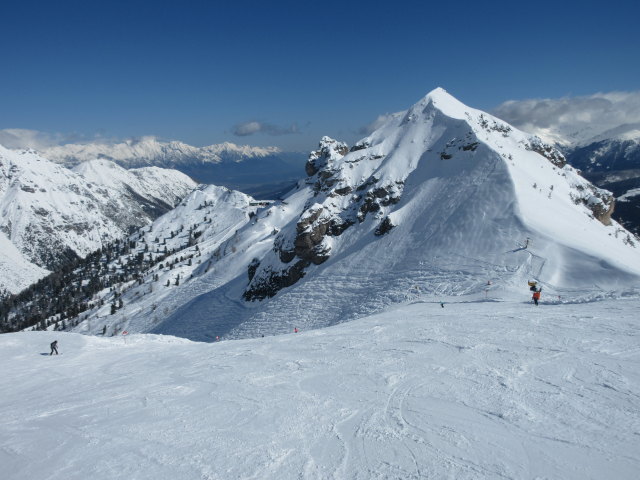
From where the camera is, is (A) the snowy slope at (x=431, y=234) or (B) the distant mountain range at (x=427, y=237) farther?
(A) the snowy slope at (x=431, y=234)

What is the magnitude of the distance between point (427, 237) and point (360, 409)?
140 ft

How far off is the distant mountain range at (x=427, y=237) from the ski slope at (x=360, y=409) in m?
18.3

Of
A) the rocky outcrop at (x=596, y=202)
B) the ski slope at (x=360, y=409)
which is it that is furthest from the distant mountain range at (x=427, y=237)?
the ski slope at (x=360, y=409)

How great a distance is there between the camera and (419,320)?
24.5 metres

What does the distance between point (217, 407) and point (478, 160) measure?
5997 cm

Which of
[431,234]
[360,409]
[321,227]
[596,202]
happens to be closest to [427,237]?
[431,234]

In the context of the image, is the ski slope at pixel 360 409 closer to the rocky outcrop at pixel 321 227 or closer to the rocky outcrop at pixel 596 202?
the rocky outcrop at pixel 321 227

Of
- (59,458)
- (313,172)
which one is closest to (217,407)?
(59,458)

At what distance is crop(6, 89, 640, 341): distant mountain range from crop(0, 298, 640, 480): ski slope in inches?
720

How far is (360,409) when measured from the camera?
456 inches

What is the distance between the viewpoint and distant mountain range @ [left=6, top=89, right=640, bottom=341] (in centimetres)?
3853

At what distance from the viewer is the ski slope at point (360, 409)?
28.5 feet

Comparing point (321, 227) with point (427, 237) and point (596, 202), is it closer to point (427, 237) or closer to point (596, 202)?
point (427, 237)

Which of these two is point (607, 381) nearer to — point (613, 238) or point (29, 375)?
point (29, 375)
